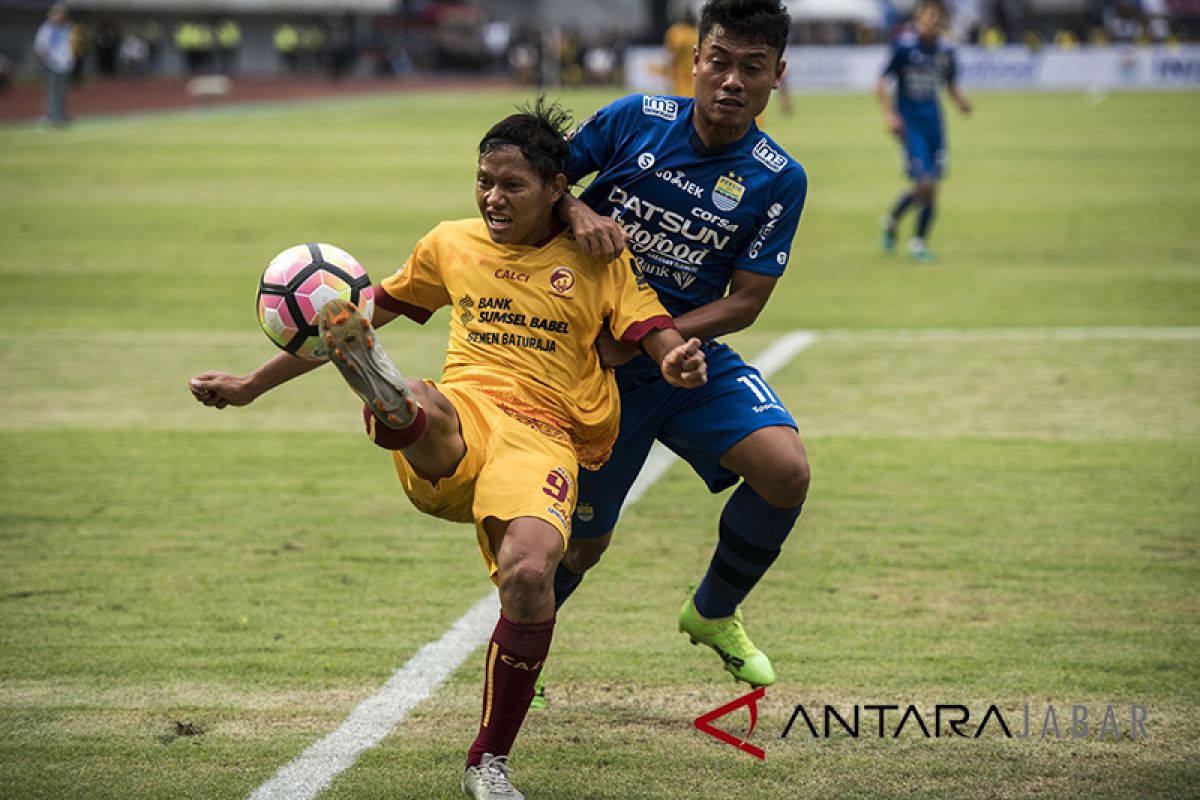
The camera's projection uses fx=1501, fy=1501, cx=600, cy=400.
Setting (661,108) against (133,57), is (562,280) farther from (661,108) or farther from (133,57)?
(133,57)

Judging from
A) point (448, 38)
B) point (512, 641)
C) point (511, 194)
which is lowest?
point (448, 38)

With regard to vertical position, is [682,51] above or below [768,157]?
below

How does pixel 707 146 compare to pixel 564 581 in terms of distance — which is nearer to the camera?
pixel 707 146

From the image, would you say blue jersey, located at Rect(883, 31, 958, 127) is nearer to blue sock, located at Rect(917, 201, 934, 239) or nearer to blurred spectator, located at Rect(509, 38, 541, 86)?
blue sock, located at Rect(917, 201, 934, 239)

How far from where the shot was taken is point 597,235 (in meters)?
4.52

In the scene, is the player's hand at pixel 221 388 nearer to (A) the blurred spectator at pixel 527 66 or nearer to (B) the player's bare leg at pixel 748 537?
(B) the player's bare leg at pixel 748 537

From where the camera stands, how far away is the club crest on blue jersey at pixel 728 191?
4.98 meters

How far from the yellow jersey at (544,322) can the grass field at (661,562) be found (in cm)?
105

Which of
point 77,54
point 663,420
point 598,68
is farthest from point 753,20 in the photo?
point 598,68

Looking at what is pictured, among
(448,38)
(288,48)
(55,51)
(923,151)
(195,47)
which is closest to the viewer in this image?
(923,151)

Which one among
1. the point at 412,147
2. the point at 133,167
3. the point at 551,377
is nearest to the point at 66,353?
the point at 551,377

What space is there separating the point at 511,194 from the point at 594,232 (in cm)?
27

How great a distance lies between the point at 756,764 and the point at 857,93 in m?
46.1

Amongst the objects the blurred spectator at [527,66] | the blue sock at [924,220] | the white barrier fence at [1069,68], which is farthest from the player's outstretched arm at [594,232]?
the blurred spectator at [527,66]
